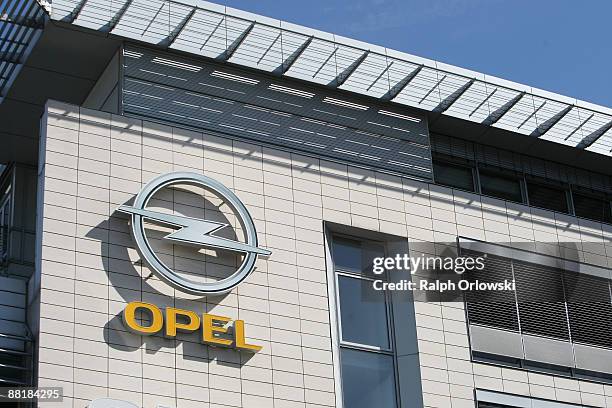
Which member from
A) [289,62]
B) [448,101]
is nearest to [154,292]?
[289,62]

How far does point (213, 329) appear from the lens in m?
21.7

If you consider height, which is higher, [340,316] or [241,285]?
[241,285]

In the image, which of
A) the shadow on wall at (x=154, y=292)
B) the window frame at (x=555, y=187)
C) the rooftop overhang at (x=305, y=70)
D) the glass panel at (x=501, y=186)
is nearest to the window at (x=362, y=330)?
the shadow on wall at (x=154, y=292)

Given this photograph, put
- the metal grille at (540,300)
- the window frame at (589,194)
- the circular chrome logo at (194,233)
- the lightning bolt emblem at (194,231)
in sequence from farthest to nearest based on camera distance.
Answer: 1. the window frame at (589,194)
2. the metal grille at (540,300)
3. the lightning bolt emblem at (194,231)
4. the circular chrome logo at (194,233)

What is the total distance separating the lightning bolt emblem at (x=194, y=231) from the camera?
2191 centimetres

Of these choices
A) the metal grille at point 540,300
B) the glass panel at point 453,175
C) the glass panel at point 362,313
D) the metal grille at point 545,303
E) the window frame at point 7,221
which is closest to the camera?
the glass panel at point 362,313

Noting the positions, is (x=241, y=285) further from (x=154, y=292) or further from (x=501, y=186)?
(x=501, y=186)

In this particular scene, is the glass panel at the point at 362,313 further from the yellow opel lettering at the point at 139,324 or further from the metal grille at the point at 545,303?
the yellow opel lettering at the point at 139,324

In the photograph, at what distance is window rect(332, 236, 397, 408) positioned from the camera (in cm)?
2350

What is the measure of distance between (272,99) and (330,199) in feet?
8.71

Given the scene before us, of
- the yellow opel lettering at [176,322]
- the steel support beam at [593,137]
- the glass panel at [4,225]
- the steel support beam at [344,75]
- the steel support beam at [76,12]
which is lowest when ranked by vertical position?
the yellow opel lettering at [176,322]

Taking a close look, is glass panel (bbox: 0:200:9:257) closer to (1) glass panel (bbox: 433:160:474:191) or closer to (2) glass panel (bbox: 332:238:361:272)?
(2) glass panel (bbox: 332:238:361:272)

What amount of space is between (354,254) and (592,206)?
8.34 metres

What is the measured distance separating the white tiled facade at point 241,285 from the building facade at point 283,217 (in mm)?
40
